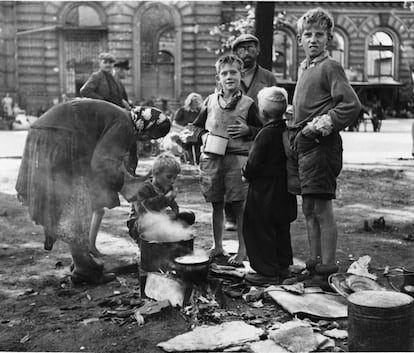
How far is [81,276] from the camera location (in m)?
5.14

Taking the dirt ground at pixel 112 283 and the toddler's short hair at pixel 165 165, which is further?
the toddler's short hair at pixel 165 165

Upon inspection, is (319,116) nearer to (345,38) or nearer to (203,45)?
(203,45)

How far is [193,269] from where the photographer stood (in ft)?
14.3

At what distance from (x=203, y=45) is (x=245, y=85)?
964 inches

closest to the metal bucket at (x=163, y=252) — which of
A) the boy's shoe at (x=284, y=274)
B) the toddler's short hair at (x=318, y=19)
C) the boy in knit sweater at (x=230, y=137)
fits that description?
the boy's shoe at (x=284, y=274)

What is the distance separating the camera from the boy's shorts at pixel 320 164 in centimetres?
477

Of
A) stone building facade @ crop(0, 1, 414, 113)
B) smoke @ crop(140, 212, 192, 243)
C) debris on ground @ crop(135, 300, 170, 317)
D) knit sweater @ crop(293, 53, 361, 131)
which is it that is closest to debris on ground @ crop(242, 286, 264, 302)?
debris on ground @ crop(135, 300, 170, 317)

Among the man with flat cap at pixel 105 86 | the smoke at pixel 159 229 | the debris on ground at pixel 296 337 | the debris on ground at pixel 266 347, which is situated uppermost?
the man with flat cap at pixel 105 86

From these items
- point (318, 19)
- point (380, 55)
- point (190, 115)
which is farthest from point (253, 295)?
point (380, 55)

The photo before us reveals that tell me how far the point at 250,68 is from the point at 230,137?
1.12 meters

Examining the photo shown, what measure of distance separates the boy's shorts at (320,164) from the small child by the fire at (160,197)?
3.71 ft

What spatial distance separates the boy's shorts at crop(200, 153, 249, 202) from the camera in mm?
5801

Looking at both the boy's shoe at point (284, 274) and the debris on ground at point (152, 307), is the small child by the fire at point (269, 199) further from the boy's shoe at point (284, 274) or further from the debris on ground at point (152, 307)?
the debris on ground at point (152, 307)

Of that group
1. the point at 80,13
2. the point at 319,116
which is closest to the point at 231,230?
the point at 319,116
